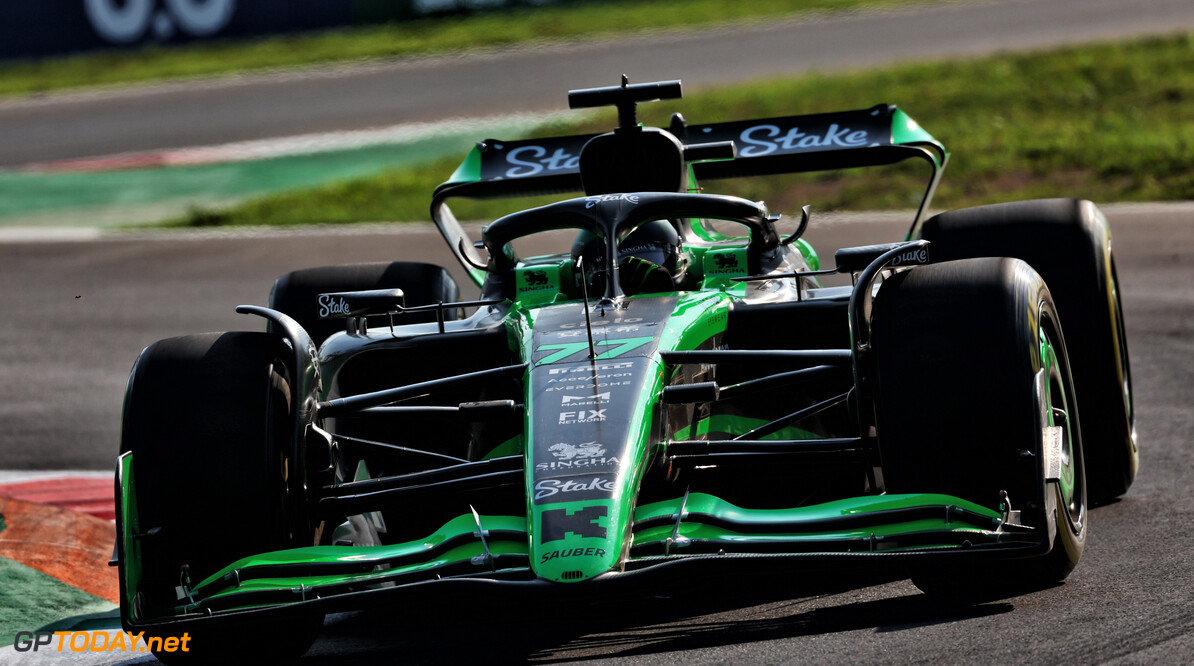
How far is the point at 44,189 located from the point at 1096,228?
Result: 625 inches

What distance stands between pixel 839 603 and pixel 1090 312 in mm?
2110

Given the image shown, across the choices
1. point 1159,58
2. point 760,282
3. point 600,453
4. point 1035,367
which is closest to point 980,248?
point 760,282

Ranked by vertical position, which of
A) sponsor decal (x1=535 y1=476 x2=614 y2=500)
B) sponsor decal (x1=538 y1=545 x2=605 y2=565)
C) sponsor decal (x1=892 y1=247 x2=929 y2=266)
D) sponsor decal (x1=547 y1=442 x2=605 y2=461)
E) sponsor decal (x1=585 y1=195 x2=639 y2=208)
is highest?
sponsor decal (x1=585 y1=195 x2=639 y2=208)

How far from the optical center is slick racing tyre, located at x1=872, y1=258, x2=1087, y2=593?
4809 mm

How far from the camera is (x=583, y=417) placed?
197 inches

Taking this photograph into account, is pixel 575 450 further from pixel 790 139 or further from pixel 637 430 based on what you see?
pixel 790 139

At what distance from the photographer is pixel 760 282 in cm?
661

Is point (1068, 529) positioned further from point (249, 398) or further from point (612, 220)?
point (249, 398)

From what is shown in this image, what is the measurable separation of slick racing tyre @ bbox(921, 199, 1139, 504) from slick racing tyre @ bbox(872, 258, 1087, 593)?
1447 millimetres

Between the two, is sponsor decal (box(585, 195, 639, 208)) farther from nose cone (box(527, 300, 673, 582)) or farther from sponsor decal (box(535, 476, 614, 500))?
sponsor decal (box(535, 476, 614, 500))

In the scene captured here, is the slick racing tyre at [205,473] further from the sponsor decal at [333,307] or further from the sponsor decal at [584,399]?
the sponsor decal at [584,399]

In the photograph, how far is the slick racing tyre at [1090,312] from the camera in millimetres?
6570

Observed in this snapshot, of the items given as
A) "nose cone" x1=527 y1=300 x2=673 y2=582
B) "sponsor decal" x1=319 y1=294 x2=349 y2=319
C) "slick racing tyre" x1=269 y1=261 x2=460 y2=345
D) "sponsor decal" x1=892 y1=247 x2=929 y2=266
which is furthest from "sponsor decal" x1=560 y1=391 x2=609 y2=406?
"slick racing tyre" x1=269 y1=261 x2=460 y2=345

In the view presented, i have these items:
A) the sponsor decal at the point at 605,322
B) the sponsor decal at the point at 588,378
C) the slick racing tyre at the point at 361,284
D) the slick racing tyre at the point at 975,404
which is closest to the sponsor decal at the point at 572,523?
the sponsor decal at the point at 588,378
